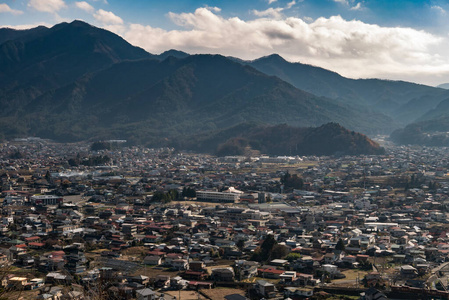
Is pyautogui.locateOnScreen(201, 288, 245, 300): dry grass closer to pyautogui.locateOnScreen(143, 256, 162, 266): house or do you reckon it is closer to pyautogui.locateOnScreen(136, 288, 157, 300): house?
pyautogui.locateOnScreen(136, 288, 157, 300): house

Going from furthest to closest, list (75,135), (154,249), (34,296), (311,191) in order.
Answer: (75,135) → (311,191) → (154,249) → (34,296)

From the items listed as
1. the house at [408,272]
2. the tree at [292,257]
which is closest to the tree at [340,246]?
the tree at [292,257]

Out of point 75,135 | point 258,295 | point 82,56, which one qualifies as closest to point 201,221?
point 258,295

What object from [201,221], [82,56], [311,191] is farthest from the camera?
[82,56]

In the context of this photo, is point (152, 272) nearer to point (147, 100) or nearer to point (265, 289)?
point (265, 289)

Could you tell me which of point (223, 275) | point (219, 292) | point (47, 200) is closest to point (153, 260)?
point (223, 275)

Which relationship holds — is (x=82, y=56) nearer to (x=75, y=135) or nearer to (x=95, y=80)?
(x=95, y=80)

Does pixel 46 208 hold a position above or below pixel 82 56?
below
